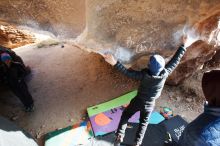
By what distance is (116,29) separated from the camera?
8.71ft

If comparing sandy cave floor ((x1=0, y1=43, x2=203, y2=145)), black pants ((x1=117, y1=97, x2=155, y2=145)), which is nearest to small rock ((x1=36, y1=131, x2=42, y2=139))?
sandy cave floor ((x1=0, y1=43, x2=203, y2=145))

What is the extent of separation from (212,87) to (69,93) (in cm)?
244

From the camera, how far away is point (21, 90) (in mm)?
3588

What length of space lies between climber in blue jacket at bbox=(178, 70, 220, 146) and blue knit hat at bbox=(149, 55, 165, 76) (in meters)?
0.48

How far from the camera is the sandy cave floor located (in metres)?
3.56

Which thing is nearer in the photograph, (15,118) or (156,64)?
(156,64)

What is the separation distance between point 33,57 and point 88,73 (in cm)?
128

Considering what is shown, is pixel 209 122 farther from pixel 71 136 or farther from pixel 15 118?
pixel 15 118

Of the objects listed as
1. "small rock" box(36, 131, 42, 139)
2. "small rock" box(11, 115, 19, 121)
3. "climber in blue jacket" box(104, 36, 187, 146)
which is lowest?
"small rock" box(11, 115, 19, 121)

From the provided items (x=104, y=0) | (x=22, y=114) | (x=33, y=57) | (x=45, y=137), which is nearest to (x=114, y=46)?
(x=104, y=0)

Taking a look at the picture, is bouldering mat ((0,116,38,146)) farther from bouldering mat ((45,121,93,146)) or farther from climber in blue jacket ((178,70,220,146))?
climber in blue jacket ((178,70,220,146))

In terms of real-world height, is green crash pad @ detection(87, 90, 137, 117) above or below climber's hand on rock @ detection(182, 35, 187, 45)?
below

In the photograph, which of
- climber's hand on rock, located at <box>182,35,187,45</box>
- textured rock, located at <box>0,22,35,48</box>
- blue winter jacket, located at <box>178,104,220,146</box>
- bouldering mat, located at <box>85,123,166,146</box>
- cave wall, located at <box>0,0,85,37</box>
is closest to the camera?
blue winter jacket, located at <box>178,104,220,146</box>

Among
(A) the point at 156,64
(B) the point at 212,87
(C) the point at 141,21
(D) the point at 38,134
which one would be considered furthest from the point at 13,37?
(B) the point at 212,87
